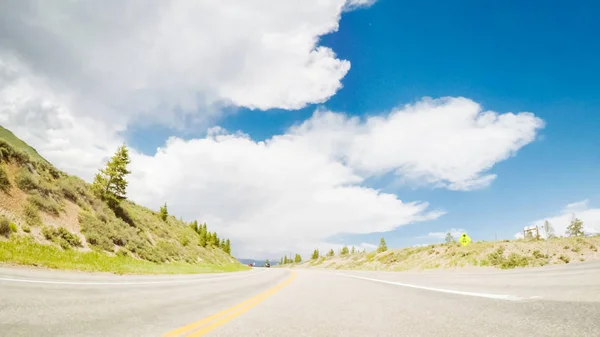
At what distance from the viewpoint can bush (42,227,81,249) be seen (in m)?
21.9

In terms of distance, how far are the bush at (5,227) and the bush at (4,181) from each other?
15.6 ft

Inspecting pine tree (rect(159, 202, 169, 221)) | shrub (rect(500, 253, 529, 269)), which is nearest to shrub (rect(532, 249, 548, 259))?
shrub (rect(500, 253, 529, 269))

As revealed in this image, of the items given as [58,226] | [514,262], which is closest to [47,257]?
[58,226]

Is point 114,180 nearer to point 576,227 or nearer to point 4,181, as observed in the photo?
point 4,181

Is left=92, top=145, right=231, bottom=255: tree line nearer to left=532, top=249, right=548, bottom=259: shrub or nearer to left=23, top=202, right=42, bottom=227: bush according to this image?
left=23, top=202, right=42, bottom=227: bush

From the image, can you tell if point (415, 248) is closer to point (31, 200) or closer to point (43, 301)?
point (31, 200)

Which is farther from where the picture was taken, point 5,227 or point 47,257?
point 5,227

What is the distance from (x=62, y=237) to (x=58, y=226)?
149 cm

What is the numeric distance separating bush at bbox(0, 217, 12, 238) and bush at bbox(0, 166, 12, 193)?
475 centimetres

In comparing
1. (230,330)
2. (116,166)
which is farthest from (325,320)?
(116,166)

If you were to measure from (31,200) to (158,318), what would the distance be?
2613 centimetres

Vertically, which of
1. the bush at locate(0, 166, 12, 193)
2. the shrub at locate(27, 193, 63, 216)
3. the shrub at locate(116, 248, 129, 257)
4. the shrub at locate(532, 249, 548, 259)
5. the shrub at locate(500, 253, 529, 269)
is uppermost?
the bush at locate(0, 166, 12, 193)

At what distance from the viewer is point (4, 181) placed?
74.2 feet

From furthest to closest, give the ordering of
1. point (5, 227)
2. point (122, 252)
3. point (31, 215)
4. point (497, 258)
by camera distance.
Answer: point (497, 258), point (122, 252), point (31, 215), point (5, 227)
